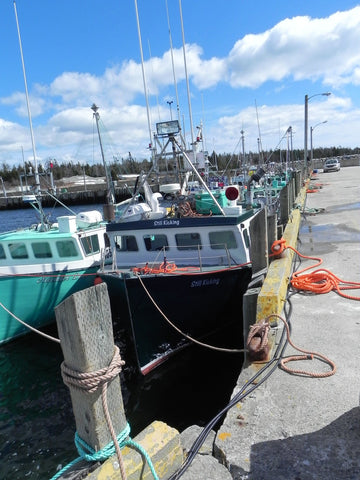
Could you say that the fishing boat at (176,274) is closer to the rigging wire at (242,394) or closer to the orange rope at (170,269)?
the orange rope at (170,269)

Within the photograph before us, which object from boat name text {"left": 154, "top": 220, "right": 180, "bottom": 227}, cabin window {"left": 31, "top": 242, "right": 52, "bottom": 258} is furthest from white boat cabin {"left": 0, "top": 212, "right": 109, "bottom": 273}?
boat name text {"left": 154, "top": 220, "right": 180, "bottom": 227}

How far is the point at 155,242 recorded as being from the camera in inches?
374

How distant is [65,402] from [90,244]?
5.18m

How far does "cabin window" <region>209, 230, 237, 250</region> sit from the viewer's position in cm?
888

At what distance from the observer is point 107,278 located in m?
8.78

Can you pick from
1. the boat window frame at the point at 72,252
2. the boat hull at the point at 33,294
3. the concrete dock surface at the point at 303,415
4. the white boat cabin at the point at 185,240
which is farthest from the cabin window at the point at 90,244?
the concrete dock surface at the point at 303,415

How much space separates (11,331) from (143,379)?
5183mm

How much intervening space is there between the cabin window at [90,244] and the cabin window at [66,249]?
331mm

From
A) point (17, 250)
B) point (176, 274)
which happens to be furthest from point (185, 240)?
point (17, 250)

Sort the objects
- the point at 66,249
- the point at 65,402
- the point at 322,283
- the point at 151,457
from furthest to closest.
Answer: the point at 66,249 → the point at 65,402 → the point at 322,283 → the point at 151,457

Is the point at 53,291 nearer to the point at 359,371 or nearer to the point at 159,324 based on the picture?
the point at 159,324

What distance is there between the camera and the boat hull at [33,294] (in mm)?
10922

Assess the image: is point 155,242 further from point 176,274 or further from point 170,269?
point 176,274

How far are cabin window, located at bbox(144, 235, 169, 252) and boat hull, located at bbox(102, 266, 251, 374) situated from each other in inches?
54.8
